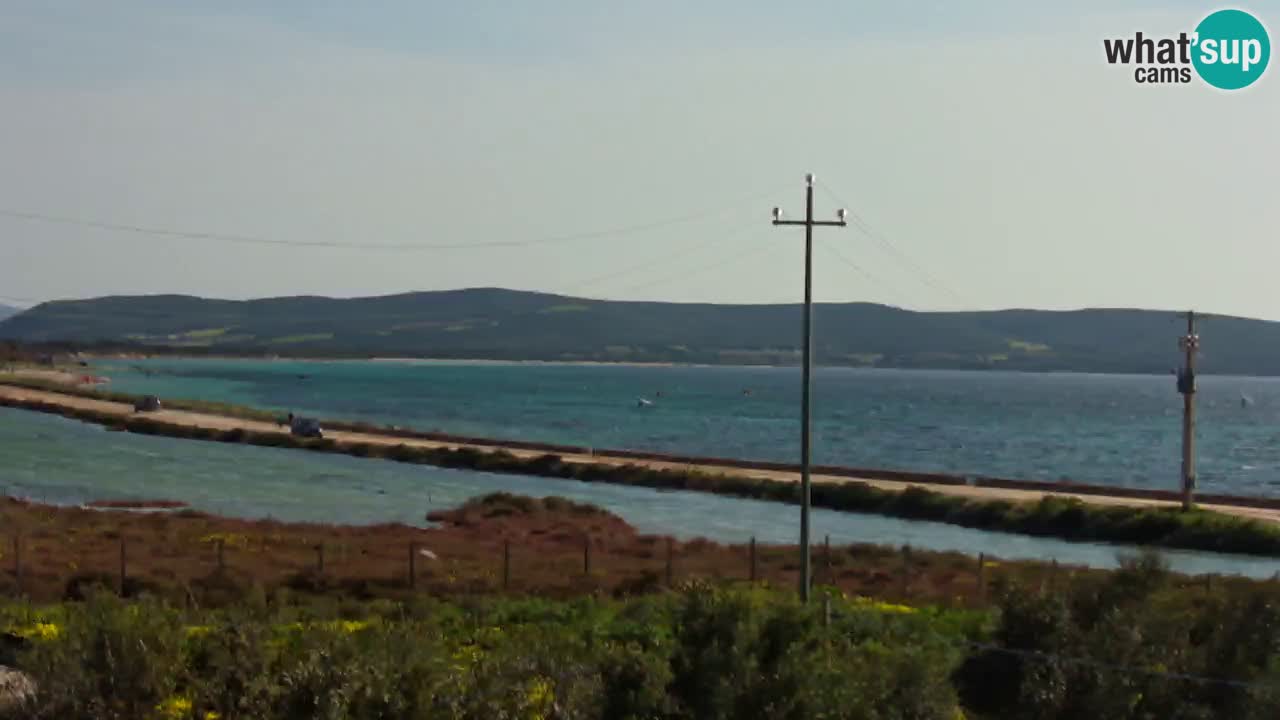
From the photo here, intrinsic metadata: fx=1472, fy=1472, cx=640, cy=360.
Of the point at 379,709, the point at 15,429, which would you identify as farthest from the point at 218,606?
the point at 15,429

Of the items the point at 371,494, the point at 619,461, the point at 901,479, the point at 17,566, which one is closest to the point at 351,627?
the point at 17,566

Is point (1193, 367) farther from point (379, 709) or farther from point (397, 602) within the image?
point (379, 709)

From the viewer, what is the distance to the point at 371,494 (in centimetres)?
8538

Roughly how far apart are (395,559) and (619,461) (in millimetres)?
61735

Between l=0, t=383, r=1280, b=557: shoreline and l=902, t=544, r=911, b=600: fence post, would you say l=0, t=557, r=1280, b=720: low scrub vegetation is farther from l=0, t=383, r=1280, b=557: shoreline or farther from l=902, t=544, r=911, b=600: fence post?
l=0, t=383, r=1280, b=557: shoreline

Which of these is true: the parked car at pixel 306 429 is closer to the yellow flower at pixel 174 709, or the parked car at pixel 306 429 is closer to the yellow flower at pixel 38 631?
the yellow flower at pixel 38 631

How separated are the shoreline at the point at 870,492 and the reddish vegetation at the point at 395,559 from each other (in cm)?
1677

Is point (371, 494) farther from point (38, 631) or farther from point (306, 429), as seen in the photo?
point (38, 631)

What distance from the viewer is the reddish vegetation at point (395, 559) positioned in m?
42.5

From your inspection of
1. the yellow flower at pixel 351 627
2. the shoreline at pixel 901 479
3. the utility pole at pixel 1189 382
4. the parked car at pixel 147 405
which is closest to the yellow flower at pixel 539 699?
the yellow flower at pixel 351 627

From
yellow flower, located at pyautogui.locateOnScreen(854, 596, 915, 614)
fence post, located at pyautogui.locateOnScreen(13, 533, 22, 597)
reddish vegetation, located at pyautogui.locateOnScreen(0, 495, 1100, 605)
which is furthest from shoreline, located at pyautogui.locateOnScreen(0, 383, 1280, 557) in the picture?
fence post, located at pyautogui.locateOnScreen(13, 533, 22, 597)

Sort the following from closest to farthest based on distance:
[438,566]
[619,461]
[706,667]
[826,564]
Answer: [706,667], [438,566], [826,564], [619,461]

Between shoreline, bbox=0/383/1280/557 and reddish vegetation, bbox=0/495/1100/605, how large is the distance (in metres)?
16.8

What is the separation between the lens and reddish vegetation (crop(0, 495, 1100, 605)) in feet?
140
